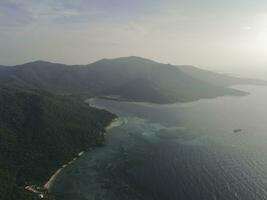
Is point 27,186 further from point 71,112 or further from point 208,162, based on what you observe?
point 71,112

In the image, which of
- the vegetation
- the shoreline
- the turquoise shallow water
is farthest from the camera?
the vegetation

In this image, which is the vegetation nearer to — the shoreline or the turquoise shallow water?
the shoreline

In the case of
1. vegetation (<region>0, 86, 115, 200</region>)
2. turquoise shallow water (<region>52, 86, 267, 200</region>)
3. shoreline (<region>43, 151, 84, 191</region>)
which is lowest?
shoreline (<region>43, 151, 84, 191</region>)

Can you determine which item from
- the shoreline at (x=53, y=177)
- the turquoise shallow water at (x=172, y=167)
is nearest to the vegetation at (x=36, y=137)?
the shoreline at (x=53, y=177)

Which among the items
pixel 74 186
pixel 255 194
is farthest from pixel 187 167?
pixel 74 186

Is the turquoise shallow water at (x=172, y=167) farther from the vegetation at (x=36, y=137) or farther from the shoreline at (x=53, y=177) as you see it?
the vegetation at (x=36, y=137)

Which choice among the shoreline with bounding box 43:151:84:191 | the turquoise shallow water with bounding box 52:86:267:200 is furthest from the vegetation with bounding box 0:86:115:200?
the turquoise shallow water with bounding box 52:86:267:200
